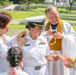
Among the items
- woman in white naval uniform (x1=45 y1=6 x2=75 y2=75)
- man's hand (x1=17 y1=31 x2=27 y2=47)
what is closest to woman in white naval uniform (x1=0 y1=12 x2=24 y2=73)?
man's hand (x1=17 y1=31 x2=27 y2=47)

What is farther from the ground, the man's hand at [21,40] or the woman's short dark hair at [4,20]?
the woman's short dark hair at [4,20]

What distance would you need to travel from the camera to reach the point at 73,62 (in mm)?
3936

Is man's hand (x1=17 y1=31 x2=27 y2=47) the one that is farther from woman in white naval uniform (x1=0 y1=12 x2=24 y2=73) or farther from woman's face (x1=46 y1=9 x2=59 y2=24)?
woman's face (x1=46 y1=9 x2=59 y2=24)

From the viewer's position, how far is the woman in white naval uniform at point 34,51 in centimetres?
373

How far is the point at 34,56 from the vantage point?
3.77 m

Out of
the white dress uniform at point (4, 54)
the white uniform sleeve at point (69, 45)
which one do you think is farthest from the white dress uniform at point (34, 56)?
the white uniform sleeve at point (69, 45)

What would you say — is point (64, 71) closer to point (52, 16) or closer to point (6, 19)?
point (52, 16)

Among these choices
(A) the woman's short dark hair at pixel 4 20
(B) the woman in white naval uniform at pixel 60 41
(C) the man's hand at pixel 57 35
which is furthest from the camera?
(B) the woman in white naval uniform at pixel 60 41

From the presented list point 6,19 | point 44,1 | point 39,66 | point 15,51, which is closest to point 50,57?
point 39,66

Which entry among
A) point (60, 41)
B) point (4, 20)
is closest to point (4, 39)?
point (4, 20)

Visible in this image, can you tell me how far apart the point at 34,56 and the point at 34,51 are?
0.21ft

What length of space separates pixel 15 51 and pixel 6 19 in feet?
2.33

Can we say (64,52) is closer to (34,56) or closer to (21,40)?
(34,56)

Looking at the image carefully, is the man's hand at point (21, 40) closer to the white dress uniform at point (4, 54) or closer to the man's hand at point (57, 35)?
the white dress uniform at point (4, 54)
